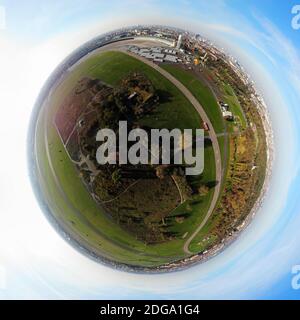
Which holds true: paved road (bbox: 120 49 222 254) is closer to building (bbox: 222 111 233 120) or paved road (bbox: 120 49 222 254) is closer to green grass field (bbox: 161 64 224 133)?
green grass field (bbox: 161 64 224 133)

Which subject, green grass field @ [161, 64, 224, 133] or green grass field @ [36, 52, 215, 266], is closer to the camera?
green grass field @ [36, 52, 215, 266]

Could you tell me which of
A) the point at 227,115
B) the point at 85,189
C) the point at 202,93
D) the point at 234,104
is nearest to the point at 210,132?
the point at 227,115

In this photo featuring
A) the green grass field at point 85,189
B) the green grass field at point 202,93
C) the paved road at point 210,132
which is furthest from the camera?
the green grass field at point 202,93

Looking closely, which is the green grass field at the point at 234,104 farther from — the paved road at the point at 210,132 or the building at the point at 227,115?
the paved road at the point at 210,132

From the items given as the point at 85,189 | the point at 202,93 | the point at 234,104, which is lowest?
the point at 85,189

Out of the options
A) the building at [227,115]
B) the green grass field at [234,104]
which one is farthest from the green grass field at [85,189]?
the green grass field at [234,104]

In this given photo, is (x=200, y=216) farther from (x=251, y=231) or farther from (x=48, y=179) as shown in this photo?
(x=48, y=179)

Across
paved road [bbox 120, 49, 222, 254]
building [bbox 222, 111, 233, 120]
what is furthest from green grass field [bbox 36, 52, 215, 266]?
building [bbox 222, 111, 233, 120]

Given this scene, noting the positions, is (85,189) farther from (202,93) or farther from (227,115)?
(227,115)
